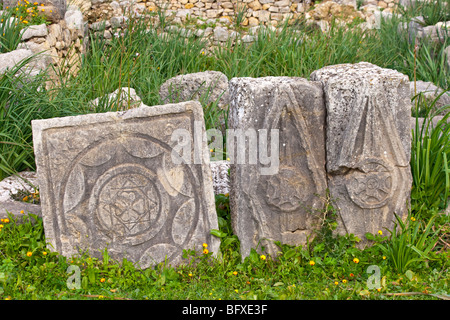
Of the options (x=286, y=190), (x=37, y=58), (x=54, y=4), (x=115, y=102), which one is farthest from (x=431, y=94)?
(x=54, y=4)

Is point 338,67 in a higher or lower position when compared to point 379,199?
higher

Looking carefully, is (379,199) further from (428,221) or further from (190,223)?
(190,223)

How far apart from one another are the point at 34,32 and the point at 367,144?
3.73m

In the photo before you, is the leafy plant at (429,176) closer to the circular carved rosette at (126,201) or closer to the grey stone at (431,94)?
the grey stone at (431,94)

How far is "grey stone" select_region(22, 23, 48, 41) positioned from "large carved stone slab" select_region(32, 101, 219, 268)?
2672mm

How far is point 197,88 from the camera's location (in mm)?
4684

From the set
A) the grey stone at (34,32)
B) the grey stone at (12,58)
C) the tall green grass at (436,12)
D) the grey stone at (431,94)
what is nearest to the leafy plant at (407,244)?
the grey stone at (431,94)

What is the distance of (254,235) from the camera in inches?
119

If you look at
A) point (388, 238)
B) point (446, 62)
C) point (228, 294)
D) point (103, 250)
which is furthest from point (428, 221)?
point (446, 62)

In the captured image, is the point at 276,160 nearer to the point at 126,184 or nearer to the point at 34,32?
the point at 126,184

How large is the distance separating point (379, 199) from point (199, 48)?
10.6 ft

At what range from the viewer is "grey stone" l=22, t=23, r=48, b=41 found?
16.6ft

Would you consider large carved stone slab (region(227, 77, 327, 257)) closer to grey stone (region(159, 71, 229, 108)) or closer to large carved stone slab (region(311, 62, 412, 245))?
large carved stone slab (region(311, 62, 412, 245))

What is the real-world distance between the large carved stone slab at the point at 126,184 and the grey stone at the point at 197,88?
5.66 ft
